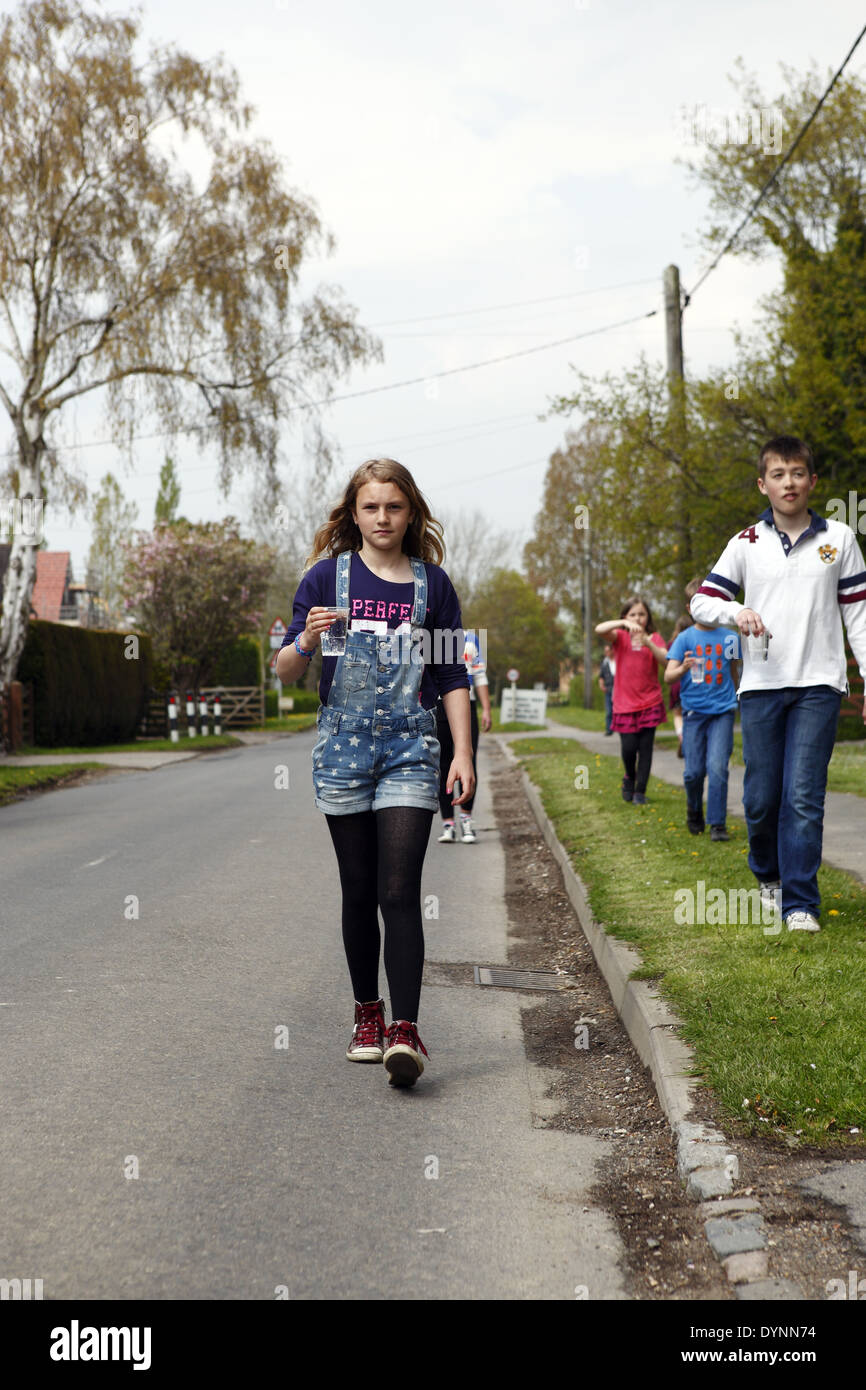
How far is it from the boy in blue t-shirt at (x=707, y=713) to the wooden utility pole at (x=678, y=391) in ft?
38.7

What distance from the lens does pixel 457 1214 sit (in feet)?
11.0

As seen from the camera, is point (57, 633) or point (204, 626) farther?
point (204, 626)

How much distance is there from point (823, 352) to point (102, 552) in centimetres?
5248

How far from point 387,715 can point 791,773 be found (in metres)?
2.30

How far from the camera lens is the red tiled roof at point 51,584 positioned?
7519 centimetres

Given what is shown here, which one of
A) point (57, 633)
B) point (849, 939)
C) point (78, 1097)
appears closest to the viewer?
point (78, 1097)

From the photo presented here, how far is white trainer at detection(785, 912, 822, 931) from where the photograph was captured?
19.4ft

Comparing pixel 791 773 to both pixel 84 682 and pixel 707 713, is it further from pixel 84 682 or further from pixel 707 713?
pixel 84 682

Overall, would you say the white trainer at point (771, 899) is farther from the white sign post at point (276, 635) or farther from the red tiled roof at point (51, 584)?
the red tiled roof at point (51, 584)

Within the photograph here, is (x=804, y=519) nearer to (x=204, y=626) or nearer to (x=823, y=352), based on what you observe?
→ (x=823, y=352)

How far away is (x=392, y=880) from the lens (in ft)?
14.3

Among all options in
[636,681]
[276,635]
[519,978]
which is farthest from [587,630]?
[519,978]

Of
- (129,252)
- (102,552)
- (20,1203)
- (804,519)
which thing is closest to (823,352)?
(129,252)

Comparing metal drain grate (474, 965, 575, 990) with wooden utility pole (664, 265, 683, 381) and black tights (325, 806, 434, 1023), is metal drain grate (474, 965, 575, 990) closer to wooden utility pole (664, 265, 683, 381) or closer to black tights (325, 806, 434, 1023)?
black tights (325, 806, 434, 1023)
